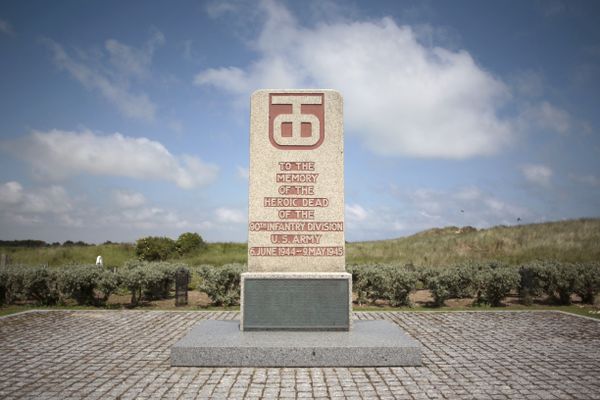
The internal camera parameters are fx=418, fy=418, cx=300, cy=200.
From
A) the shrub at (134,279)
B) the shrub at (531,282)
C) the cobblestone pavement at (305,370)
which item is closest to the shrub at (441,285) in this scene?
the shrub at (531,282)

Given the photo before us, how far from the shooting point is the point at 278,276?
685 centimetres

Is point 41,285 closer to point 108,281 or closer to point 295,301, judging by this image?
point 108,281

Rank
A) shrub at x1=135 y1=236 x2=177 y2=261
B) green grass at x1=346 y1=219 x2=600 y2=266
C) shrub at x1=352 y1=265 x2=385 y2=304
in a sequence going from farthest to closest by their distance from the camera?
shrub at x1=135 y1=236 x2=177 y2=261 → green grass at x1=346 y1=219 x2=600 y2=266 → shrub at x1=352 y1=265 x2=385 y2=304

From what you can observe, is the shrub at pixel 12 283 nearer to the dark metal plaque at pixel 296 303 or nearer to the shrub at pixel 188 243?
the dark metal plaque at pixel 296 303

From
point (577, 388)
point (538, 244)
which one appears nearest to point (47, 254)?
point (577, 388)

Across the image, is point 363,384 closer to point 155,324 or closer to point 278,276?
point 278,276

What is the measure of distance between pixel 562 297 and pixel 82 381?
43.5ft

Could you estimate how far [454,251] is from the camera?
94.0 feet

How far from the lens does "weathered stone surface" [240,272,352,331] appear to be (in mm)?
6828

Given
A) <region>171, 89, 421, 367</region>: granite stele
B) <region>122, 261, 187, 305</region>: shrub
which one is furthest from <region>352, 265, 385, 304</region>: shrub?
<region>122, 261, 187, 305</region>: shrub

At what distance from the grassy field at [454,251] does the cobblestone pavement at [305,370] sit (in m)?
12.4

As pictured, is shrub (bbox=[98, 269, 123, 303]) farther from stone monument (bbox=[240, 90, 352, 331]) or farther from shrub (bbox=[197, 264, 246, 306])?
stone monument (bbox=[240, 90, 352, 331])

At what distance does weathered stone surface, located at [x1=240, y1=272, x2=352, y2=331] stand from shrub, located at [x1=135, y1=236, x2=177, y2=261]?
68.3 ft

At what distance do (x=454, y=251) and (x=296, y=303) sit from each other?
24.3 m
